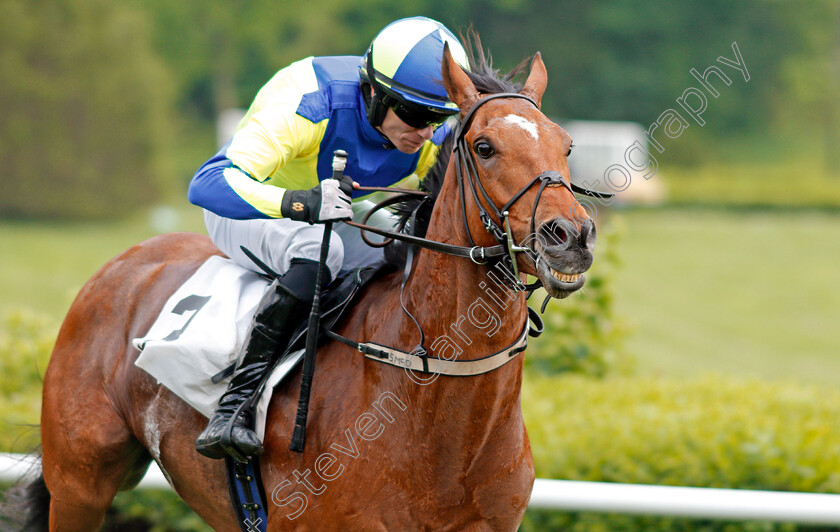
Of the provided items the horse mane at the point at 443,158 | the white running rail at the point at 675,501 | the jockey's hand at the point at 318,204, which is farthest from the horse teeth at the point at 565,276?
the white running rail at the point at 675,501

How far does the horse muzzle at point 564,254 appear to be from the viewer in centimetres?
210

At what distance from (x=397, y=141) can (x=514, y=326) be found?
78cm

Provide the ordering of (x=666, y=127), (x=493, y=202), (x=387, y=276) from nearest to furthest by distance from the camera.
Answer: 1. (x=493, y=202)
2. (x=387, y=276)
3. (x=666, y=127)

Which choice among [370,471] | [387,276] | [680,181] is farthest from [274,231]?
[680,181]

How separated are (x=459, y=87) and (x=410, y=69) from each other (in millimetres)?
261

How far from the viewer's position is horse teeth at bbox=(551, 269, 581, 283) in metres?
2.13

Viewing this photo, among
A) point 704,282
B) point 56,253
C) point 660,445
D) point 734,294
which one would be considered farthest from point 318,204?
point 56,253

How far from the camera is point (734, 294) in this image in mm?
15938

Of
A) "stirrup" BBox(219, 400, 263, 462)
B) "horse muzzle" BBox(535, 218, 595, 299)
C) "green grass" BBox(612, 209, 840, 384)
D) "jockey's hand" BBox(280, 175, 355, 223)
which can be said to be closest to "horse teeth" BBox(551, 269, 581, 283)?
"horse muzzle" BBox(535, 218, 595, 299)

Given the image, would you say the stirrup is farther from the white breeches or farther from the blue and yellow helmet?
the blue and yellow helmet

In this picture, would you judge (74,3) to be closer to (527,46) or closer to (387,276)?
(527,46)

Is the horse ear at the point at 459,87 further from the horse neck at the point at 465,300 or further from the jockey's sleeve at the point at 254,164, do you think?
the jockey's sleeve at the point at 254,164

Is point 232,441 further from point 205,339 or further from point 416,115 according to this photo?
point 416,115

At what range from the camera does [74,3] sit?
2172 cm
